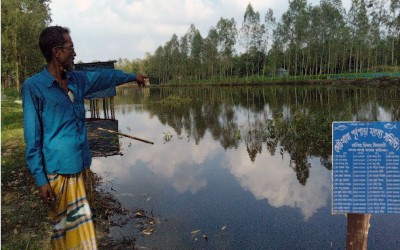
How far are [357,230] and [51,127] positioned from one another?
384 cm

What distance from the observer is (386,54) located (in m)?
60.4

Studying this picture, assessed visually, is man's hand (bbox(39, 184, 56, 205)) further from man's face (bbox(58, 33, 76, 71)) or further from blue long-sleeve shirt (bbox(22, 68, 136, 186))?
man's face (bbox(58, 33, 76, 71))

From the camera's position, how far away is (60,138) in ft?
10.1

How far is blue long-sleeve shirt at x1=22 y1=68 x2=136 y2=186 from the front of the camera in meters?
2.94

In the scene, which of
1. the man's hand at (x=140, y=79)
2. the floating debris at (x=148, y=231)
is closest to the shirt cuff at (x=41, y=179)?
the man's hand at (x=140, y=79)

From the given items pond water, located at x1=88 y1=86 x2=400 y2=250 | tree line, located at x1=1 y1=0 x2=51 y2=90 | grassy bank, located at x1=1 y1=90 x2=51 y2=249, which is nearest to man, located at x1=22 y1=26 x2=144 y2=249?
grassy bank, located at x1=1 y1=90 x2=51 y2=249

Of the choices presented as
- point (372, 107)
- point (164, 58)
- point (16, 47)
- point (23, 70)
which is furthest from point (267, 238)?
point (164, 58)

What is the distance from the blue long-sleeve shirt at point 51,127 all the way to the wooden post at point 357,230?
3379 mm

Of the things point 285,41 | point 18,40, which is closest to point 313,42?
point 285,41

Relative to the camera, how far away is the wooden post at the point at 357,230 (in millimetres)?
4352

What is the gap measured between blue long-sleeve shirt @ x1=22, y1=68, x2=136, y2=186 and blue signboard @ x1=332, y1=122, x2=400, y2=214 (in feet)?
9.48

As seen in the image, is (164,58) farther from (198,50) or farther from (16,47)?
Result: (16,47)

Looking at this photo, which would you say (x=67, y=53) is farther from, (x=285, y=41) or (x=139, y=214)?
(x=285, y=41)

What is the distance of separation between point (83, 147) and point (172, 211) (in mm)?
4843
